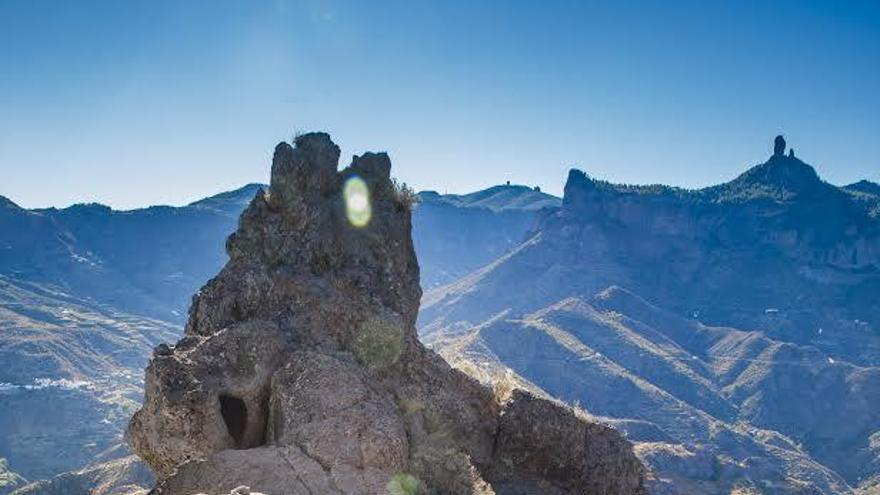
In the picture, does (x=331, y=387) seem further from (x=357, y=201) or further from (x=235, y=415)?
(x=357, y=201)

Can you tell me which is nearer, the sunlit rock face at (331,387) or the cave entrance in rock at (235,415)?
the sunlit rock face at (331,387)

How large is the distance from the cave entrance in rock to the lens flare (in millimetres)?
4839

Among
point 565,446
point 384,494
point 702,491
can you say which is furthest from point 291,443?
point 702,491

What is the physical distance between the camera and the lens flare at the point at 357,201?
50.7 feet

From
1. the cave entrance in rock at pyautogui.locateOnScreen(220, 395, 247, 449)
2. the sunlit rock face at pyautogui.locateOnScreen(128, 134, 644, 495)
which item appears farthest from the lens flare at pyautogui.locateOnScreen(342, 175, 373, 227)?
the cave entrance in rock at pyautogui.locateOnScreen(220, 395, 247, 449)

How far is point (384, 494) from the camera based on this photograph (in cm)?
936

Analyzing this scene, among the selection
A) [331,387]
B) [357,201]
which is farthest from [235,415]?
[357,201]

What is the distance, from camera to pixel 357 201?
16078 mm

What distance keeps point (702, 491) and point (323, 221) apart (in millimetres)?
144077

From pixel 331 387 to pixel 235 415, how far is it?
1672 mm

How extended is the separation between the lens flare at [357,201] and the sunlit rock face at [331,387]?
0.12 ft

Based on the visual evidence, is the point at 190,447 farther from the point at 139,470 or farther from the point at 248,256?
Result: the point at 139,470

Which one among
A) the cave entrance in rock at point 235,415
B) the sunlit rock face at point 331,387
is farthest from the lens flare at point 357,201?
the cave entrance in rock at point 235,415

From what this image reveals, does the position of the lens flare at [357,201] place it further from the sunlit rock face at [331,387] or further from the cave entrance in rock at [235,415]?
the cave entrance in rock at [235,415]
